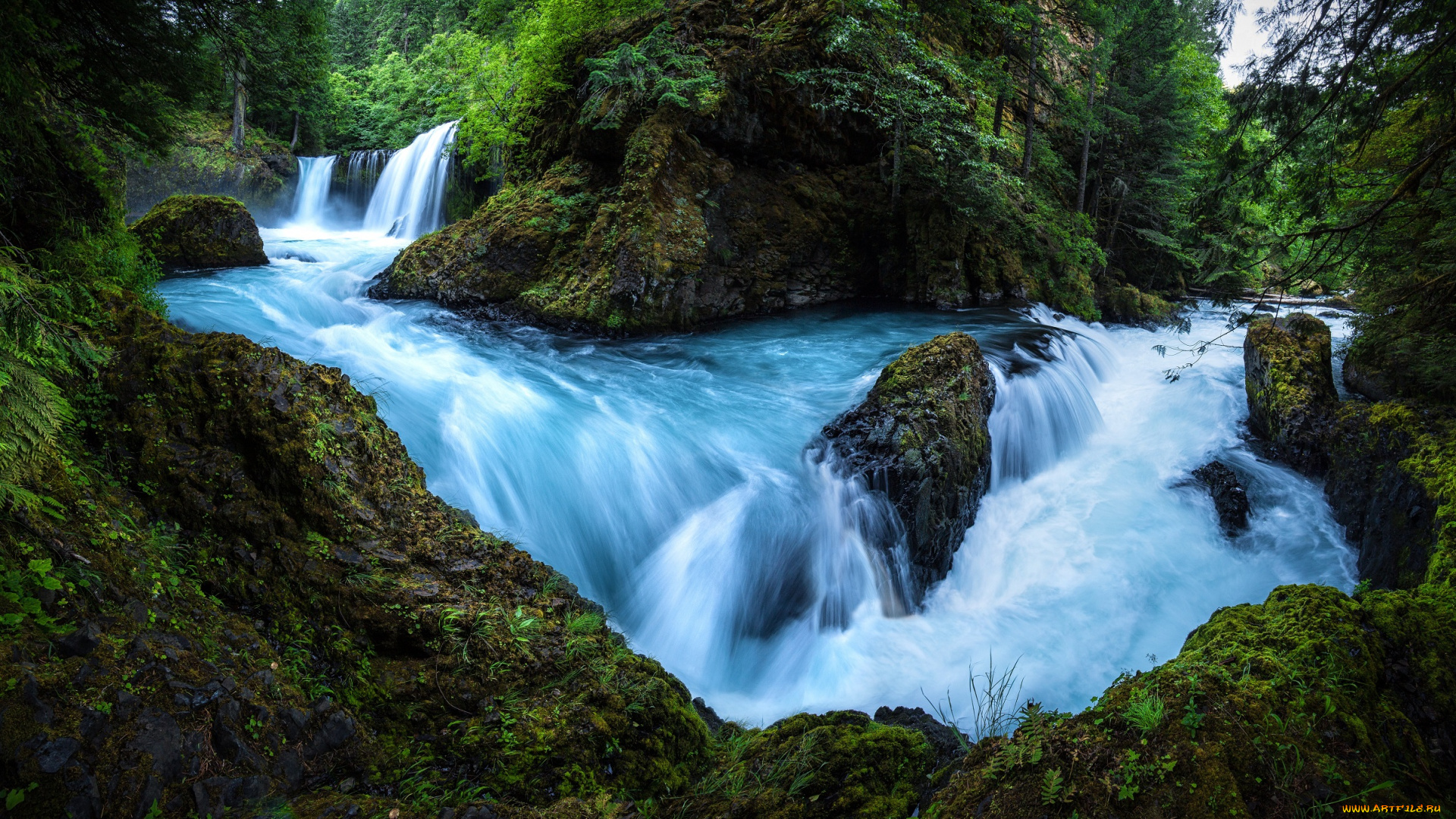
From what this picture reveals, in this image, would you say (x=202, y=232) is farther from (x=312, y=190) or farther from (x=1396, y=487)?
(x=1396, y=487)

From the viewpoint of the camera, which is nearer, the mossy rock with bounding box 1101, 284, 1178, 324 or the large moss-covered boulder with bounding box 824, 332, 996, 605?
the large moss-covered boulder with bounding box 824, 332, 996, 605

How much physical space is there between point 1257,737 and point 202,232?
1644cm

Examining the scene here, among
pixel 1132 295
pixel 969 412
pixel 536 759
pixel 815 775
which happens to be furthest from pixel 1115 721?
pixel 1132 295

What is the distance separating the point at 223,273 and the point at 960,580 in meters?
14.0

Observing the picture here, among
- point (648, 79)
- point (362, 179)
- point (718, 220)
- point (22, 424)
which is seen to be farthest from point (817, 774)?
point (362, 179)

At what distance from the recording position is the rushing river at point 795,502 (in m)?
5.27

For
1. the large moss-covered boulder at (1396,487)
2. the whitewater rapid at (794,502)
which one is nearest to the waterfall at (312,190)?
the whitewater rapid at (794,502)

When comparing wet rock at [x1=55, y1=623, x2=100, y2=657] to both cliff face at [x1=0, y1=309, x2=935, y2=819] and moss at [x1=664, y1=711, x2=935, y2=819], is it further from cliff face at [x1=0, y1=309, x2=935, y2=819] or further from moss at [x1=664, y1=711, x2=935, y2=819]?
moss at [x1=664, y1=711, x2=935, y2=819]

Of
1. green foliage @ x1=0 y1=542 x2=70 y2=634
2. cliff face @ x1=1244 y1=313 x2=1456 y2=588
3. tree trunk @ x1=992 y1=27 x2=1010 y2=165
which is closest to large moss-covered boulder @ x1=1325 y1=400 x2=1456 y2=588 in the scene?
cliff face @ x1=1244 y1=313 x2=1456 y2=588

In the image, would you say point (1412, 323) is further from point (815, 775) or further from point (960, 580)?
point (815, 775)

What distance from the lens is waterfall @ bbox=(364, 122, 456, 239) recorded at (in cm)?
1853

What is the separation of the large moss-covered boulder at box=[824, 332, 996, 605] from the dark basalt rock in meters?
2.56

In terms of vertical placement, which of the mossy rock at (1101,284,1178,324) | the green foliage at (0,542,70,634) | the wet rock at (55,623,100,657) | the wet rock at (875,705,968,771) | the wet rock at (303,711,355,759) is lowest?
the wet rock at (875,705,968,771)

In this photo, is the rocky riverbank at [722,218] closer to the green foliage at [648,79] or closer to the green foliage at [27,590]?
the green foliage at [648,79]
